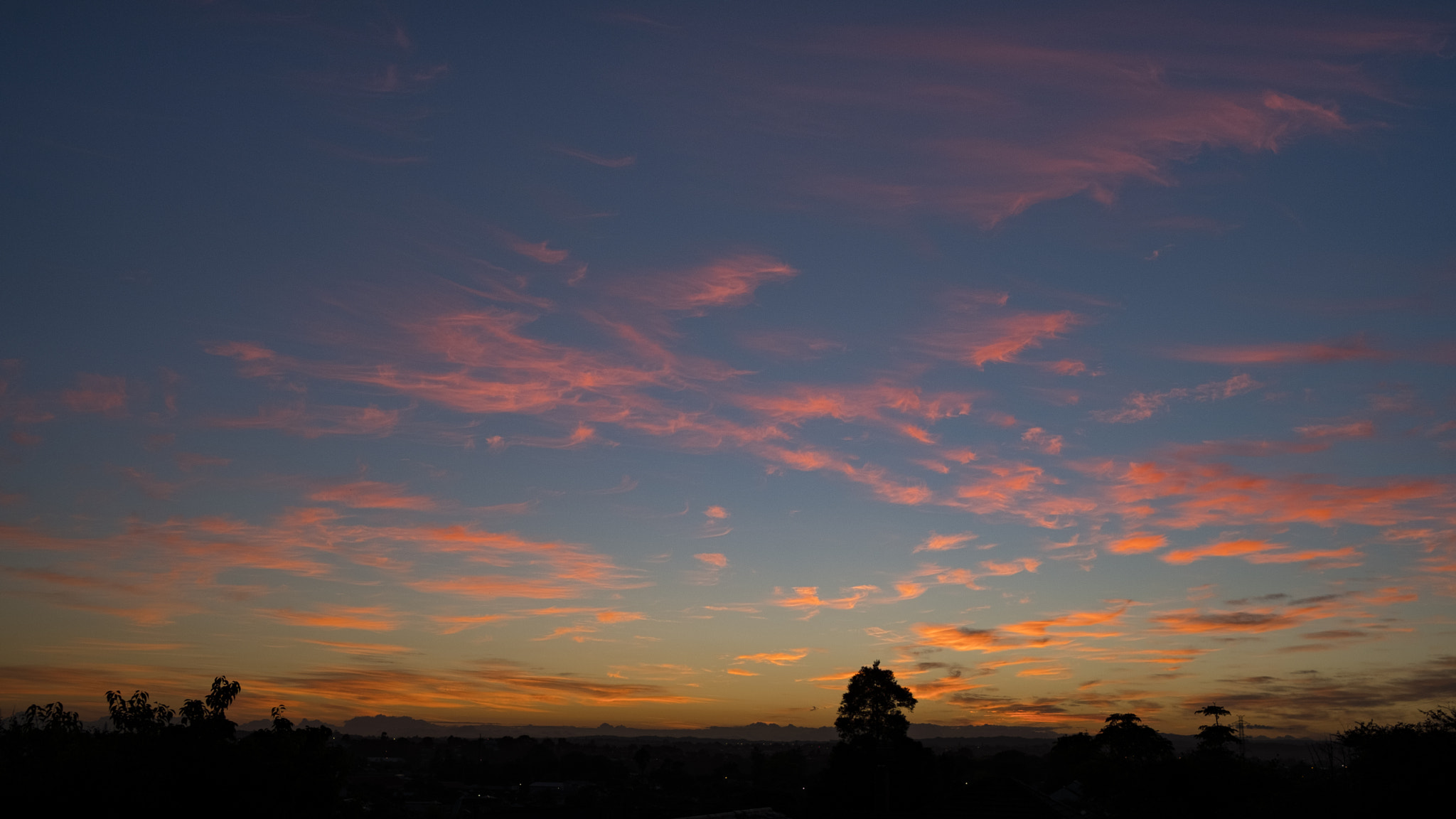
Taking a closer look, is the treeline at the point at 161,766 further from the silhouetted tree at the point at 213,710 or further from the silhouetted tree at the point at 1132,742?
the silhouetted tree at the point at 1132,742

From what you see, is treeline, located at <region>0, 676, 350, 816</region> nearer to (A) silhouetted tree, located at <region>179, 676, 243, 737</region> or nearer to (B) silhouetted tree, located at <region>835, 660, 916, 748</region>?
(A) silhouetted tree, located at <region>179, 676, 243, 737</region>

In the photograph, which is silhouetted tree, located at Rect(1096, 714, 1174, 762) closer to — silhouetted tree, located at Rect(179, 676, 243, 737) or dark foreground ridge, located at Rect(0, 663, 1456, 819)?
dark foreground ridge, located at Rect(0, 663, 1456, 819)

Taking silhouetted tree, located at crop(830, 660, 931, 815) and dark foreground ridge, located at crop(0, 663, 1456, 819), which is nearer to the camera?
dark foreground ridge, located at crop(0, 663, 1456, 819)

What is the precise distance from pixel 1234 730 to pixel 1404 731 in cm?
5357

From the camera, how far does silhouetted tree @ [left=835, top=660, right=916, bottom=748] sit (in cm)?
6581

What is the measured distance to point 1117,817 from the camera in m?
51.7

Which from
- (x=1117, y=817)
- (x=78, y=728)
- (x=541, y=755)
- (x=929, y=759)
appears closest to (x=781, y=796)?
(x=929, y=759)

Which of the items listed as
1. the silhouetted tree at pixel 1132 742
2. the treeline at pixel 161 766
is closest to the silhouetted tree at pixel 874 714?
the silhouetted tree at pixel 1132 742

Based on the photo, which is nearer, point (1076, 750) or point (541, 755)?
point (1076, 750)

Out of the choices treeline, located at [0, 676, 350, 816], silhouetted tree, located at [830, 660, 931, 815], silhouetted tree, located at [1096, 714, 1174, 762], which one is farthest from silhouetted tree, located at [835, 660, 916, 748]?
treeline, located at [0, 676, 350, 816]

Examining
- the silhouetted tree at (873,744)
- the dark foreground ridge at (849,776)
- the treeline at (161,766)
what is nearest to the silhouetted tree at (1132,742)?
the dark foreground ridge at (849,776)

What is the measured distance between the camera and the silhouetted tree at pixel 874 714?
65.8m

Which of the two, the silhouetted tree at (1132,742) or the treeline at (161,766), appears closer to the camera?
the treeline at (161,766)

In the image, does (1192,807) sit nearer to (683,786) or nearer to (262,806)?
(262,806)
